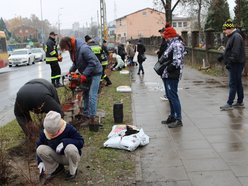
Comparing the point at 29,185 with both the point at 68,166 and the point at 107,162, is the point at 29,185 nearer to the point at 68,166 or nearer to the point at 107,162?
the point at 68,166

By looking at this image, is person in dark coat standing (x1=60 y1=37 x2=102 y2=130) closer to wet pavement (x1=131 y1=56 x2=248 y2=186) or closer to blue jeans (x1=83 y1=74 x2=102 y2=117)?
blue jeans (x1=83 y1=74 x2=102 y2=117)

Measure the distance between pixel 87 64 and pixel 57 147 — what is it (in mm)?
2765

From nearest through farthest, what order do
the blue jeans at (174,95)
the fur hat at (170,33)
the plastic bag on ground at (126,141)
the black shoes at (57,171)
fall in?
the black shoes at (57,171), the plastic bag on ground at (126,141), the fur hat at (170,33), the blue jeans at (174,95)

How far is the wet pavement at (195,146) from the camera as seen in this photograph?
506 cm

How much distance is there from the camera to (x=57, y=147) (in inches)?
196

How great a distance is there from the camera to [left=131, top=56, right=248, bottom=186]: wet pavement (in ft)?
16.6

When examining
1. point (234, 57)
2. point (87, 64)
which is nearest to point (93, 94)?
point (87, 64)

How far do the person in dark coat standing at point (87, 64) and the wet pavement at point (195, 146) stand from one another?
1078 mm

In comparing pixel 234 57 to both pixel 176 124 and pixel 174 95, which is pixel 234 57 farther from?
pixel 176 124

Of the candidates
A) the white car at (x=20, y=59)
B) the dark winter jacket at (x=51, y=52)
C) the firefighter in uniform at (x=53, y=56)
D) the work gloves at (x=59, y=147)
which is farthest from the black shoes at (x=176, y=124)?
the white car at (x=20, y=59)

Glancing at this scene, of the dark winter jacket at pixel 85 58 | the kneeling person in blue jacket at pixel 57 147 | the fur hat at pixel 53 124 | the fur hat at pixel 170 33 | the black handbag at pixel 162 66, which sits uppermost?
the fur hat at pixel 170 33

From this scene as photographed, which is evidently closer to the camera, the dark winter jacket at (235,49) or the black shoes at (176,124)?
the black shoes at (176,124)

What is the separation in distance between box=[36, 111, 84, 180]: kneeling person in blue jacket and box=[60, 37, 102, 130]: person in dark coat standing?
2.39m

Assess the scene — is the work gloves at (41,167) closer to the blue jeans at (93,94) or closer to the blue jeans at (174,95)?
the blue jeans at (93,94)
